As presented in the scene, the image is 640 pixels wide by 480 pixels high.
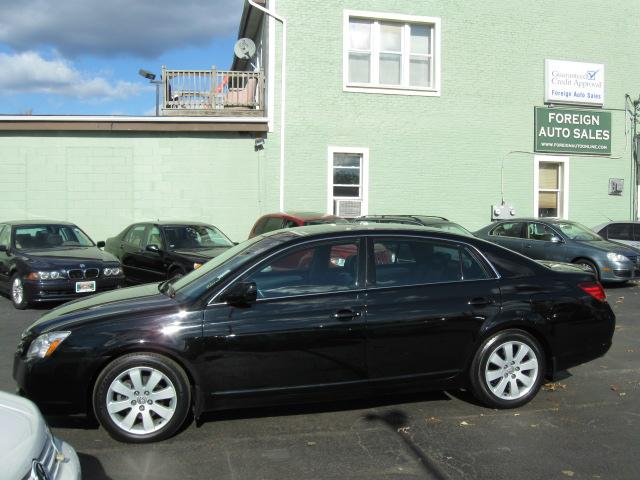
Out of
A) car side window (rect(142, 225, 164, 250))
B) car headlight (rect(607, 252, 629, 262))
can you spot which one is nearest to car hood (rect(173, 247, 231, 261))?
car side window (rect(142, 225, 164, 250))

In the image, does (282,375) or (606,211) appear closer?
(282,375)

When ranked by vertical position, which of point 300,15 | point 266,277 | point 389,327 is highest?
point 300,15

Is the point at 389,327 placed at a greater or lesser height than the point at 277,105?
lesser

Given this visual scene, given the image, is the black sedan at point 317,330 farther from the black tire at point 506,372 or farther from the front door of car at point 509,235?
the front door of car at point 509,235

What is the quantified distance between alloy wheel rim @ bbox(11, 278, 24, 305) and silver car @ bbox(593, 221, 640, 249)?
12687mm

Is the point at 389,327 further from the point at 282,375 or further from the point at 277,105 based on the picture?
the point at 277,105

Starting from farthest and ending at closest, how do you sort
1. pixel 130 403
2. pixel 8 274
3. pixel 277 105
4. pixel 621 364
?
pixel 277 105
pixel 8 274
pixel 621 364
pixel 130 403

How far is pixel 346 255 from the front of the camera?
198 inches

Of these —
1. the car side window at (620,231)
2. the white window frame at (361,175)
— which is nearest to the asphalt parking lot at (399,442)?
the car side window at (620,231)

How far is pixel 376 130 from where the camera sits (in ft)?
53.5

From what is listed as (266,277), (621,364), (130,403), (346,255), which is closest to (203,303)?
(266,277)

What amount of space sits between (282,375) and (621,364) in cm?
412

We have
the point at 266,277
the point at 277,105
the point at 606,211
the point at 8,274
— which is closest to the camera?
the point at 266,277

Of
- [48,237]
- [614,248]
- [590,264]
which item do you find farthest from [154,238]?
[614,248]
